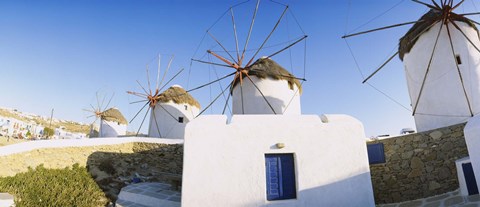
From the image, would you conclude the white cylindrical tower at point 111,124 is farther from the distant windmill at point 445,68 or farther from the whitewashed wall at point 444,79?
the whitewashed wall at point 444,79

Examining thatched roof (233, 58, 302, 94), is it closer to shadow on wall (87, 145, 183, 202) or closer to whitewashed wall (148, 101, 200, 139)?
shadow on wall (87, 145, 183, 202)

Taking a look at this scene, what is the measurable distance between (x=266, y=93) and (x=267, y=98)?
321 millimetres

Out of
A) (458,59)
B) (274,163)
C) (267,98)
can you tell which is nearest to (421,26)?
(458,59)

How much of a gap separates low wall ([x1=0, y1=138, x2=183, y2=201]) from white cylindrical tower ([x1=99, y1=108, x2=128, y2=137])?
15560 mm

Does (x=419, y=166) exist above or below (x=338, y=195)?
above

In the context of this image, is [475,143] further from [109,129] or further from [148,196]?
[109,129]

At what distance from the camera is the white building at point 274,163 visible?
228 inches

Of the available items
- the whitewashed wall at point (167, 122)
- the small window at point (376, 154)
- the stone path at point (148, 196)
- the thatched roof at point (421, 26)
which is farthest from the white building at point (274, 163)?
the whitewashed wall at point (167, 122)

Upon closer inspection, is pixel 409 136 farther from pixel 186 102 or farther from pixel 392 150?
pixel 186 102

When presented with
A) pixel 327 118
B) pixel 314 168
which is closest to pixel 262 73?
pixel 327 118

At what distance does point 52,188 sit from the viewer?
28.3 ft

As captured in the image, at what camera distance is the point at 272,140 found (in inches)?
242

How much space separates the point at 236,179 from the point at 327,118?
112 inches

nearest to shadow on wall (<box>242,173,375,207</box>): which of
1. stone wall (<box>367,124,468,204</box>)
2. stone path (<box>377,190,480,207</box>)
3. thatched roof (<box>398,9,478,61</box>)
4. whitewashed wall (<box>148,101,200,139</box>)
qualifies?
stone path (<box>377,190,480,207</box>)
